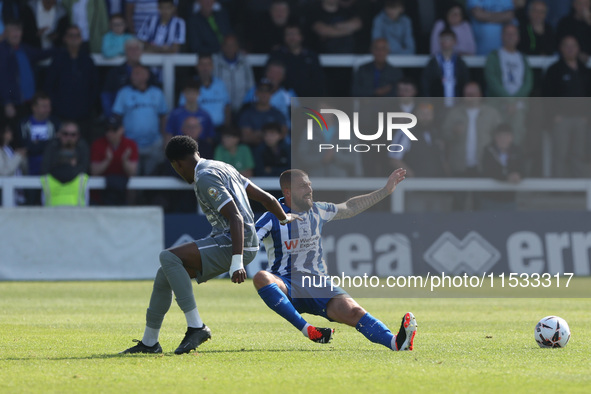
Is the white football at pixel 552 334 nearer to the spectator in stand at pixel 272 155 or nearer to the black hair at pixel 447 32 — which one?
the spectator in stand at pixel 272 155

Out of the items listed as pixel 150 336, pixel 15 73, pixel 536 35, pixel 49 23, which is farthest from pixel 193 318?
pixel 536 35

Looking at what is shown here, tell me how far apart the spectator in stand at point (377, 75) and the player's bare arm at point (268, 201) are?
1046cm

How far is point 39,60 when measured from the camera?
752 inches

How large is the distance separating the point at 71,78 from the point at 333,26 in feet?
17.2

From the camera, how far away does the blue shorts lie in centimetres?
879

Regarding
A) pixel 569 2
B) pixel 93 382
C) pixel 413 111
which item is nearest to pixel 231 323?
pixel 93 382

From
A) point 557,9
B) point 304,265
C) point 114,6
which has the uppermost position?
point 557,9

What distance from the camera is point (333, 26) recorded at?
64.6ft

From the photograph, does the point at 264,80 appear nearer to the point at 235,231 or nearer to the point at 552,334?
the point at 552,334

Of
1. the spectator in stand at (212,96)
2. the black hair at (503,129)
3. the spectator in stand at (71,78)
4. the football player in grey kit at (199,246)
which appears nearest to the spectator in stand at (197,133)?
the spectator in stand at (212,96)

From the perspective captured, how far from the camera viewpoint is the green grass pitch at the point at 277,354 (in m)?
6.67

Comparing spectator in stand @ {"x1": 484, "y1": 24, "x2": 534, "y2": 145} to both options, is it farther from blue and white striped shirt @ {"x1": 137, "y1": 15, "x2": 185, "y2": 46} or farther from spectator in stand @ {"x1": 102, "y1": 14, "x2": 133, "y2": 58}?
spectator in stand @ {"x1": 102, "y1": 14, "x2": 133, "y2": 58}

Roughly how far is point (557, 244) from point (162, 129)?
7.59 metres

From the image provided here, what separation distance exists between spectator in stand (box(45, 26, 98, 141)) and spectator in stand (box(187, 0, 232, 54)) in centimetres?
213
